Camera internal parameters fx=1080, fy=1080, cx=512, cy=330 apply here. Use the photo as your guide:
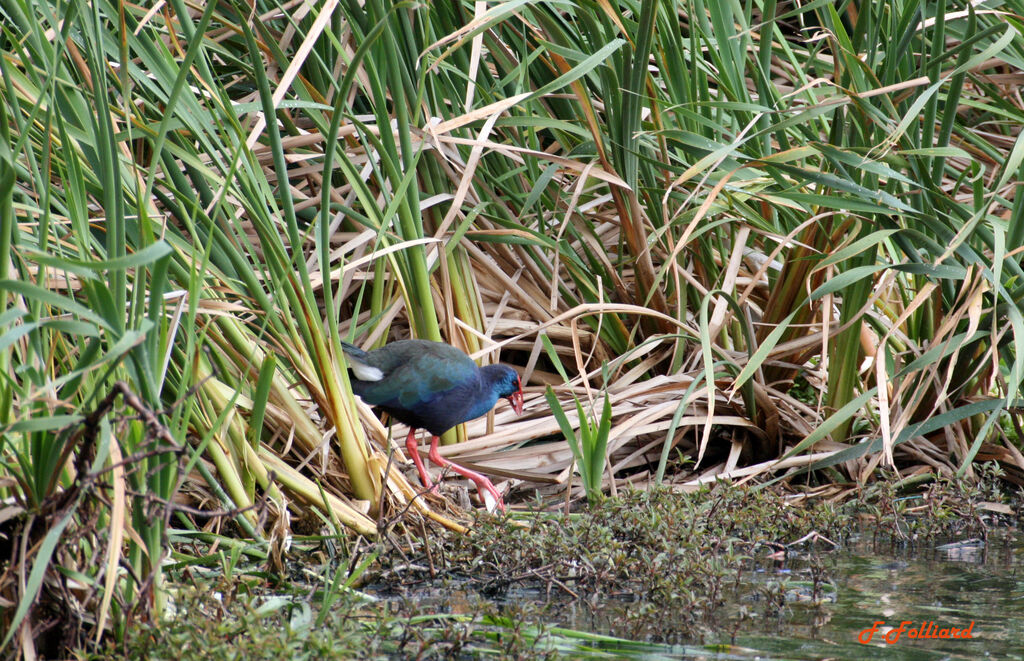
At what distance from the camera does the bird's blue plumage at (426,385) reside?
3217 millimetres

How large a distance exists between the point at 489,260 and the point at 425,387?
903mm

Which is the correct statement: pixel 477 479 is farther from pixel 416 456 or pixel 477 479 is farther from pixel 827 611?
pixel 827 611

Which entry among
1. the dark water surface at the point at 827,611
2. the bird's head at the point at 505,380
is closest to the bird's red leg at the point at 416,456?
the bird's head at the point at 505,380

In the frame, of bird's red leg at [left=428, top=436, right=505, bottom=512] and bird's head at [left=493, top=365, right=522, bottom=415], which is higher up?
bird's head at [left=493, top=365, right=522, bottom=415]

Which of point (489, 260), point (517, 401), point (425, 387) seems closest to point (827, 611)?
point (425, 387)

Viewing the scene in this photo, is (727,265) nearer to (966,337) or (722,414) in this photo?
(722,414)

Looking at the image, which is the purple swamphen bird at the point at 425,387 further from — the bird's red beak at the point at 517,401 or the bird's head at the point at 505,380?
the bird's red beak at the point at 517,401

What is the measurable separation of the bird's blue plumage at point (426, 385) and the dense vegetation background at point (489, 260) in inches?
4.3

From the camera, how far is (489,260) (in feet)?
13.0

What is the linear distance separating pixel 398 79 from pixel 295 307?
801 mm

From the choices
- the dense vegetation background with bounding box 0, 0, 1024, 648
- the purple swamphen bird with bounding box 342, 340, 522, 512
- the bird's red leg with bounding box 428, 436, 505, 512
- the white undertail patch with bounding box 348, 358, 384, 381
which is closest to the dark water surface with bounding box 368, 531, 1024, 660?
the dense vegetation background with bounding box 0, 0, 1024, 648

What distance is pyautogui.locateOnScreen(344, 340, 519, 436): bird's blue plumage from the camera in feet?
10.6

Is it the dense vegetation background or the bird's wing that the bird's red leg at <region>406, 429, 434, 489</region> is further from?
the bird's wing
